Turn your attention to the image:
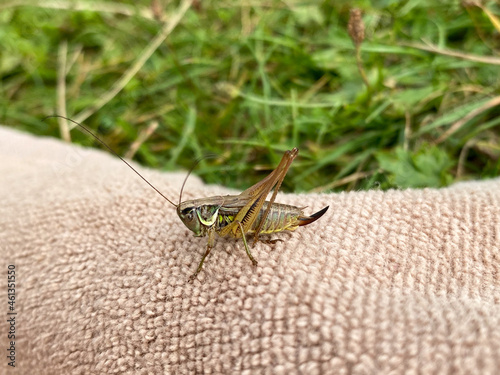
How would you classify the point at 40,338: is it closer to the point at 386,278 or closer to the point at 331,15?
the point at 386,278

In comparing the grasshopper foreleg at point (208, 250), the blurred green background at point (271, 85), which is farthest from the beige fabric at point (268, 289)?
the blurred green background at point (271, 85)

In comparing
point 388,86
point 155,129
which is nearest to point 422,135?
point 388,86

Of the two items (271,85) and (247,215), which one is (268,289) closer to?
(247,215)

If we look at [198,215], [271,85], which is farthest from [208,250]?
[271,85]

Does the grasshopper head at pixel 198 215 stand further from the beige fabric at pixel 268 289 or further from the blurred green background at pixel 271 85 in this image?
the blurred green background at pixel 271 85

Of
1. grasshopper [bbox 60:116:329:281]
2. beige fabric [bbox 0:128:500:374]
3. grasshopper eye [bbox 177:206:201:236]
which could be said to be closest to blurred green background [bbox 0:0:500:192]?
beige fabric [bbox 0:128:500:374]

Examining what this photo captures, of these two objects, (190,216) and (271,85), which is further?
(271,85)
